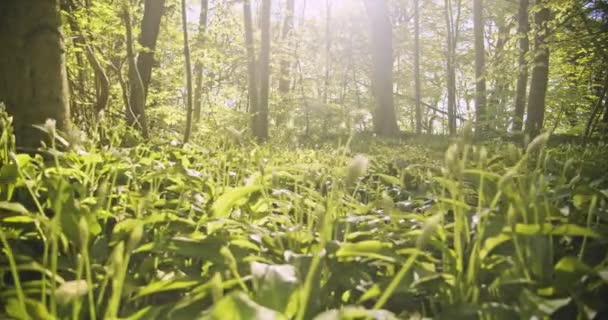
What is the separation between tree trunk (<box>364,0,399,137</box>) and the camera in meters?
13.3

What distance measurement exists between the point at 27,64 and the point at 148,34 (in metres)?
4.63

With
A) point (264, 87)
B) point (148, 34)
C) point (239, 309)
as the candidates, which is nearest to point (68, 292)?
point (239, 309)

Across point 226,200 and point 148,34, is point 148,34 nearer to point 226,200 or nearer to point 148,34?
point 148,34

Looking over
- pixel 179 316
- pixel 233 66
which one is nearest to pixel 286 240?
pixel 179 316

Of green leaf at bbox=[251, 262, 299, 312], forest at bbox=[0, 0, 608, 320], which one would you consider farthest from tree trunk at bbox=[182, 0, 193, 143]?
green leaf at bbox=[251, 262, 299, 312]

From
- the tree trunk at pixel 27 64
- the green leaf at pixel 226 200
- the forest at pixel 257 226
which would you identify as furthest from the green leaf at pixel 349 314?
Answer: the tree trunk at pixel 27 64

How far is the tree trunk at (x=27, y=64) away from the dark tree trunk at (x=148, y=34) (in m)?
4.28

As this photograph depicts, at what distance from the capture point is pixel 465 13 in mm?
24562

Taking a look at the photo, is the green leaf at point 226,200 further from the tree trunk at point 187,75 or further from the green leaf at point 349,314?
the tree trunk at point 187,75

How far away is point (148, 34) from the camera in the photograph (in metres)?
6.69

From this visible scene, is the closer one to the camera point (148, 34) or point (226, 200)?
point (226, 200)

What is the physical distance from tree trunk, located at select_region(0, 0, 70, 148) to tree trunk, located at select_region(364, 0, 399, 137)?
1131 cm

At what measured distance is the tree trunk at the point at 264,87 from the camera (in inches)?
397

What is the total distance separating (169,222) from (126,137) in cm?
277
